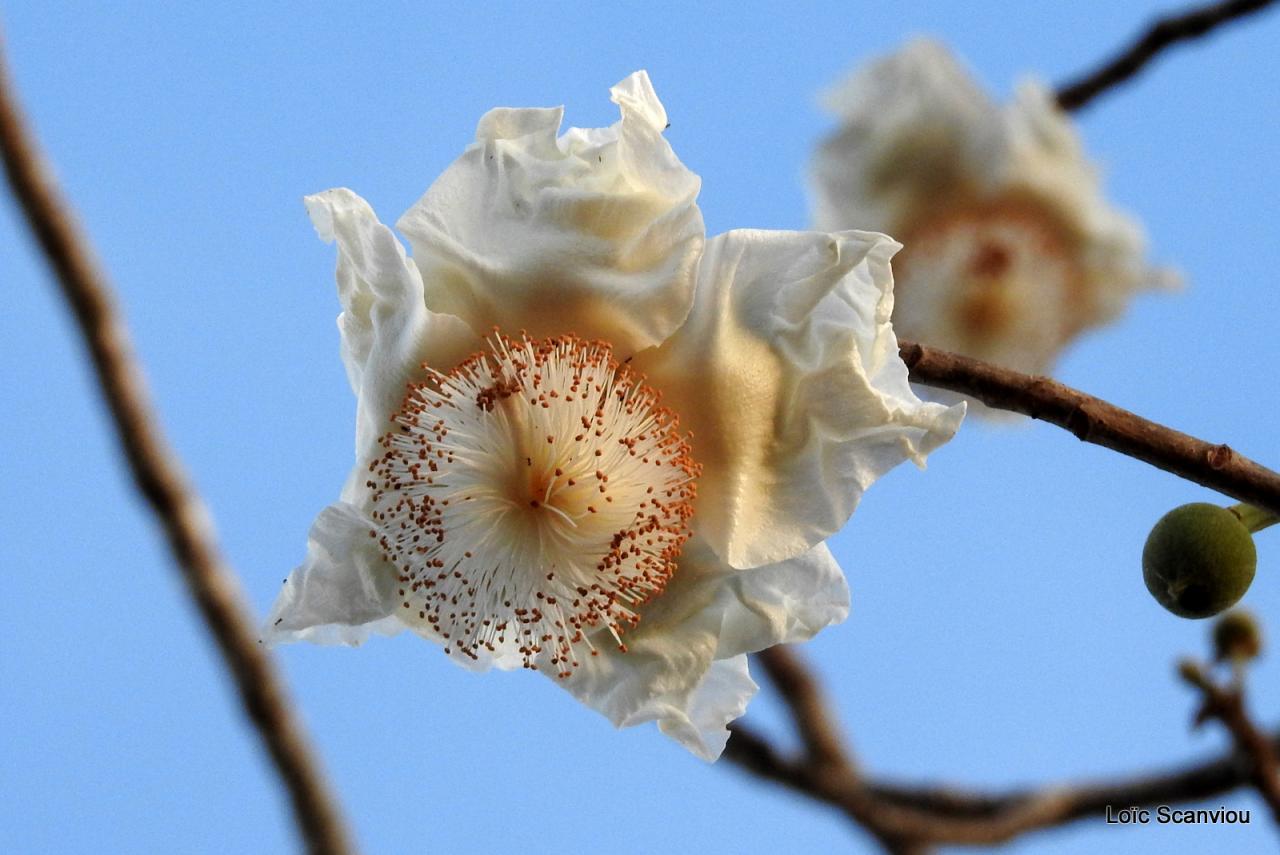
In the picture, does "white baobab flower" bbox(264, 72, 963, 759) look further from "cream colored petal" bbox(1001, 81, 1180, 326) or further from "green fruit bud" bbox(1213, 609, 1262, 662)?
"cream colored petal" bbox(1001, 81, 1180, 326)

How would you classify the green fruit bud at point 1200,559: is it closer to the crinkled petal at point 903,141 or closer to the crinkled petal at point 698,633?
the crinkled petal at point 698,633

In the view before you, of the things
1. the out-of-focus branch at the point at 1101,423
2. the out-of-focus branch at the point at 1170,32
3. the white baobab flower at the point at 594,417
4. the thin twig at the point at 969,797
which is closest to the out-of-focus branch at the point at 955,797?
the thin twig at the point at 969,797

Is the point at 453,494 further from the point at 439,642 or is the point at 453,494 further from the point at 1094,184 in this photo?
the point at 1094,184

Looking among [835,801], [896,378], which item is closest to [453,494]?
[896,378]

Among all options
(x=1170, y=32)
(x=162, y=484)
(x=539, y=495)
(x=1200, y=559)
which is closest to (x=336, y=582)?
(x=539, y=495)

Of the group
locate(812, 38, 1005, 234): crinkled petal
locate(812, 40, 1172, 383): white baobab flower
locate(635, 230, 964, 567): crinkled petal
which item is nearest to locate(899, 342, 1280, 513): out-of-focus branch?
locate(635, 230, 964, 567): crinkled petal
